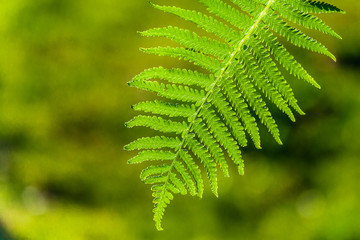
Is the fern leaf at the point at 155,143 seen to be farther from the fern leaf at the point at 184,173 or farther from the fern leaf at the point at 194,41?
the fern leaf at the point at 194,41

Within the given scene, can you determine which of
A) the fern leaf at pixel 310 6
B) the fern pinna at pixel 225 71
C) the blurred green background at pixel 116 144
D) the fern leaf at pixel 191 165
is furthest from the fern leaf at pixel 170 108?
the blurred green background at pixel 116 144

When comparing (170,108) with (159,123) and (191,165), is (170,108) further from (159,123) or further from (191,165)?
(191,165)

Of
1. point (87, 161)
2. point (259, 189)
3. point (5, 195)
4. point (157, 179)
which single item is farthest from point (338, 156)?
point (5, 195)

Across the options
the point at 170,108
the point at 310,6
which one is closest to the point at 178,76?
the point at 170,108

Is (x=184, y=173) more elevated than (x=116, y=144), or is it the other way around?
(x=116, y=144)

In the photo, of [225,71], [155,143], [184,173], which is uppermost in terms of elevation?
[225,71]

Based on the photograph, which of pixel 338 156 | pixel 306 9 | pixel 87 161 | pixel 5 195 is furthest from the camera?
pixel 5 195

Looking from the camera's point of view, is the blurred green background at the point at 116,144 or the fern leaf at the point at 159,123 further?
the blurred green background at the point at 116,144

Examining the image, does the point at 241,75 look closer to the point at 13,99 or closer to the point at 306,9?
the point at 306,9
